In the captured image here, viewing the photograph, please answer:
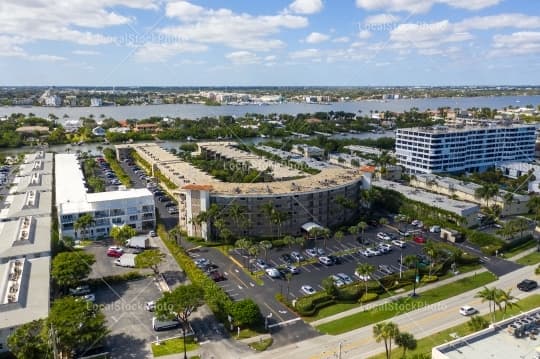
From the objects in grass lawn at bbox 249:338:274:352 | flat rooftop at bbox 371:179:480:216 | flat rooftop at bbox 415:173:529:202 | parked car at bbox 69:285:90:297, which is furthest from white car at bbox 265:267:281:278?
flat rooftop at bbox 415:173:529:202

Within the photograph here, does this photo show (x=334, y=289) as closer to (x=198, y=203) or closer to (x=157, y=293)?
(x=157, y=293)

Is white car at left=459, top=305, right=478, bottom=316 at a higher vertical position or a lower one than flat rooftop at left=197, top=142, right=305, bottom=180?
lower

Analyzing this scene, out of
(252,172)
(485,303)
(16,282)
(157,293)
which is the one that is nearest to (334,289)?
(485,303)

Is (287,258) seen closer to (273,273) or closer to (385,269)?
(273,273)

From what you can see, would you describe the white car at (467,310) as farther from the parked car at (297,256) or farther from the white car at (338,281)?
the parked car at (297,256)

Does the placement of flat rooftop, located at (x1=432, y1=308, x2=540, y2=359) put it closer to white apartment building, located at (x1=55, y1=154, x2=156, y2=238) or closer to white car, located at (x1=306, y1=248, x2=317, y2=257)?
white car, located at (x1=306, y1=248, x2=317, y2=257)

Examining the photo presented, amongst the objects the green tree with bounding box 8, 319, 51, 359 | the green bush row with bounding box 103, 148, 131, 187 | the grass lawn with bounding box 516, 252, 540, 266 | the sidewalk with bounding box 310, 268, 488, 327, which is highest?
the green bush row with bounding box 103, 148, 131, 187
